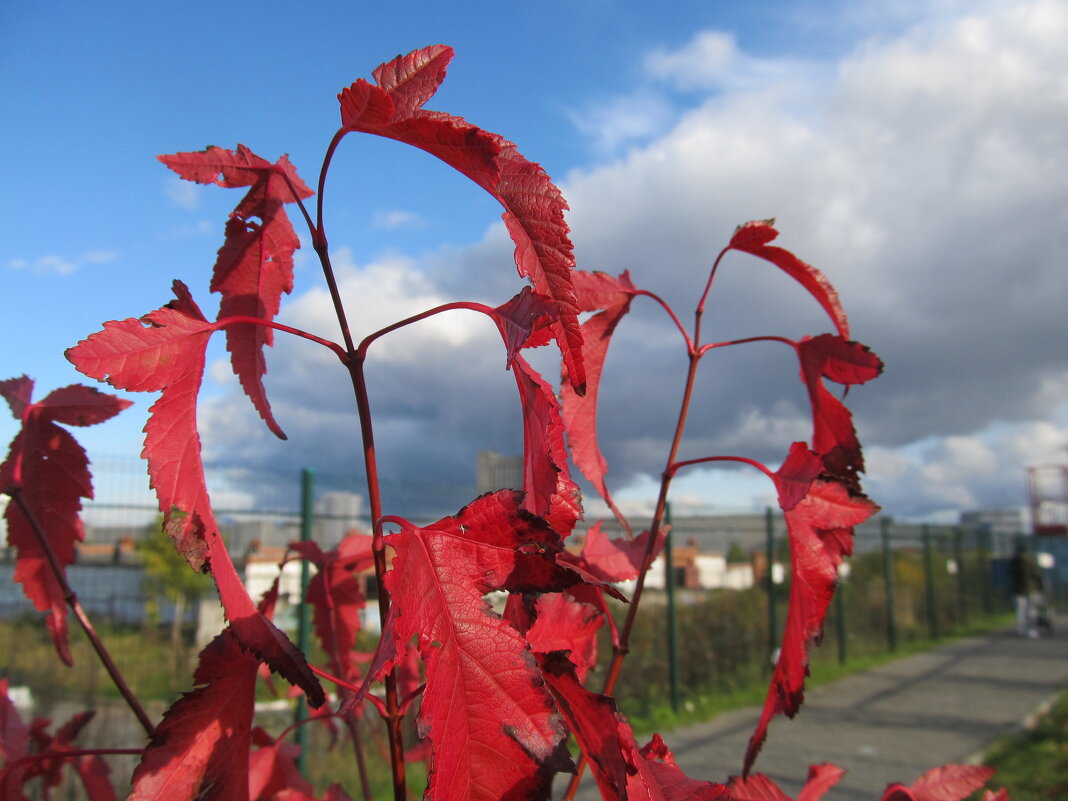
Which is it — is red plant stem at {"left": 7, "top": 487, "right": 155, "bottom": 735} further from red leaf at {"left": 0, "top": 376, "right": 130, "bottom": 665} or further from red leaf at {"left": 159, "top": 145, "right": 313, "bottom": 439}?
red leaf at {"left": 159, "top": 145, "right": 313, "bottom": 439}

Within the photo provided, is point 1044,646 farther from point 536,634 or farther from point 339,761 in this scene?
point 536,634

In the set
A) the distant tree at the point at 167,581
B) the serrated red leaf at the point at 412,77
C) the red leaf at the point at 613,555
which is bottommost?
the distant tree at the point at 167,581

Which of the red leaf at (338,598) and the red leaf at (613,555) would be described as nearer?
the red leaf at (613,555)

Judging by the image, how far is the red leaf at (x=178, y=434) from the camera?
0.55 metres

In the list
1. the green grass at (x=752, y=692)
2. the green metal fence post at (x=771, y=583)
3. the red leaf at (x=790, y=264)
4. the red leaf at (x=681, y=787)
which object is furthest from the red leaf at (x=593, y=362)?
the green metal fence post at (x=771, y=583)

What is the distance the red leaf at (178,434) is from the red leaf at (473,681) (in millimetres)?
83

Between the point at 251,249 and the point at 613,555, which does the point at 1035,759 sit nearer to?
the point at 613,555

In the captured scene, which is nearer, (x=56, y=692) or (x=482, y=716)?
(x=482, y=716)

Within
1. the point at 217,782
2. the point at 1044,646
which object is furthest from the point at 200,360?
the point at 1044,646

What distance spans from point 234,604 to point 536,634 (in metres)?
0.31

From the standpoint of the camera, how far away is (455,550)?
558 millimetres

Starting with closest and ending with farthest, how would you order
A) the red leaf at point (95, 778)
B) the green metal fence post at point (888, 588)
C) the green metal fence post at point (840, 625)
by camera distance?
the red leaf at point (95, 778), the green metal fence post at point (840, 625), the green metal fence post at point (888, 588)

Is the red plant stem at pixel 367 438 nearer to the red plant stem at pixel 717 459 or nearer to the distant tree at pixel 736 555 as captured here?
the red plant stem at pixel 717 459

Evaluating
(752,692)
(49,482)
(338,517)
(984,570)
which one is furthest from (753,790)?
(984,570)
